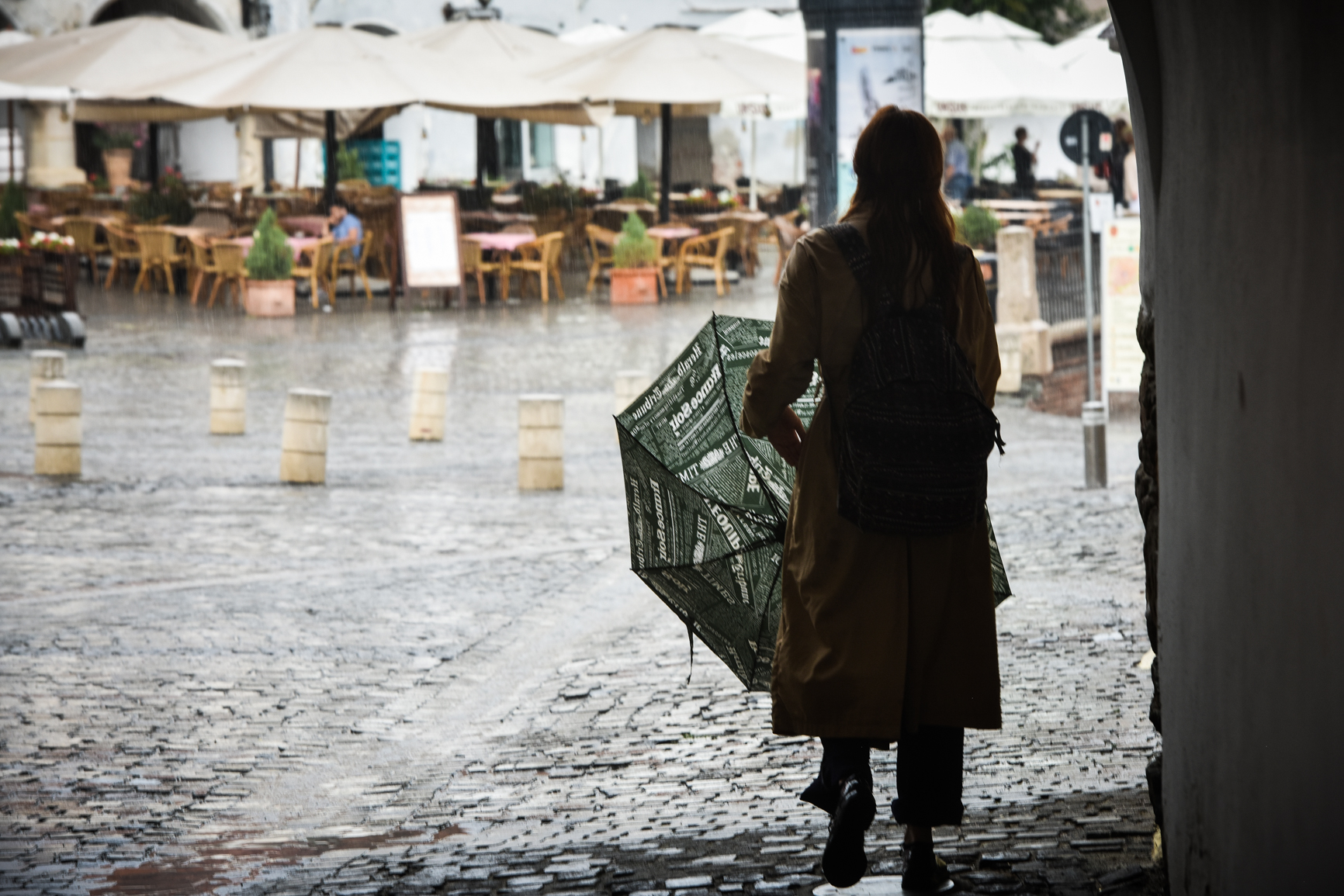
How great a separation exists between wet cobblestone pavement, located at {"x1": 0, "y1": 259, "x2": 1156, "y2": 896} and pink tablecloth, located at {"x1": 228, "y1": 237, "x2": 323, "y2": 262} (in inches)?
378

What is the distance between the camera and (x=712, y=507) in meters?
4.34

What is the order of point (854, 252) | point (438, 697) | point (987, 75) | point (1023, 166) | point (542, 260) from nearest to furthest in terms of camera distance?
1. point (854, 252)
2. point (438, 697)
3. point (542, 260)
4. point (987, 75)
5. point (1023, 166)

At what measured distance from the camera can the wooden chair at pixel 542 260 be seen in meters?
22.8

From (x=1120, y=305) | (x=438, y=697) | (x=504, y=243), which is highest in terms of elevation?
(x=504, y=243)

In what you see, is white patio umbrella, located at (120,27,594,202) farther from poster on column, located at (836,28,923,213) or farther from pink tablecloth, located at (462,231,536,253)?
poster on column, located at (836,28,923,213)

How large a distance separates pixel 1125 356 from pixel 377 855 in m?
8.77

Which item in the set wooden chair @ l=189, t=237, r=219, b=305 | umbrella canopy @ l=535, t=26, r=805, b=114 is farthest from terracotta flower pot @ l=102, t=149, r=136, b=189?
wooden chair @ l=189, t=237, r=219, b=305

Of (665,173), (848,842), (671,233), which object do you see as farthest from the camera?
(665,173)

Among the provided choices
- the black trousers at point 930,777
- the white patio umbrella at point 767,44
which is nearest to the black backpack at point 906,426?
the black trousers at point 930,777

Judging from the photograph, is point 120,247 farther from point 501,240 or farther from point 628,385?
point 628,385

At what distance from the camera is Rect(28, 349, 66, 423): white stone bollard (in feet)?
41.5

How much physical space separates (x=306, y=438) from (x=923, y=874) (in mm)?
7349

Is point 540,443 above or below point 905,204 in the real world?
below

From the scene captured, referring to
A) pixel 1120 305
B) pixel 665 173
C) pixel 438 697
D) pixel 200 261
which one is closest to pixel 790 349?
pixel 438 697
